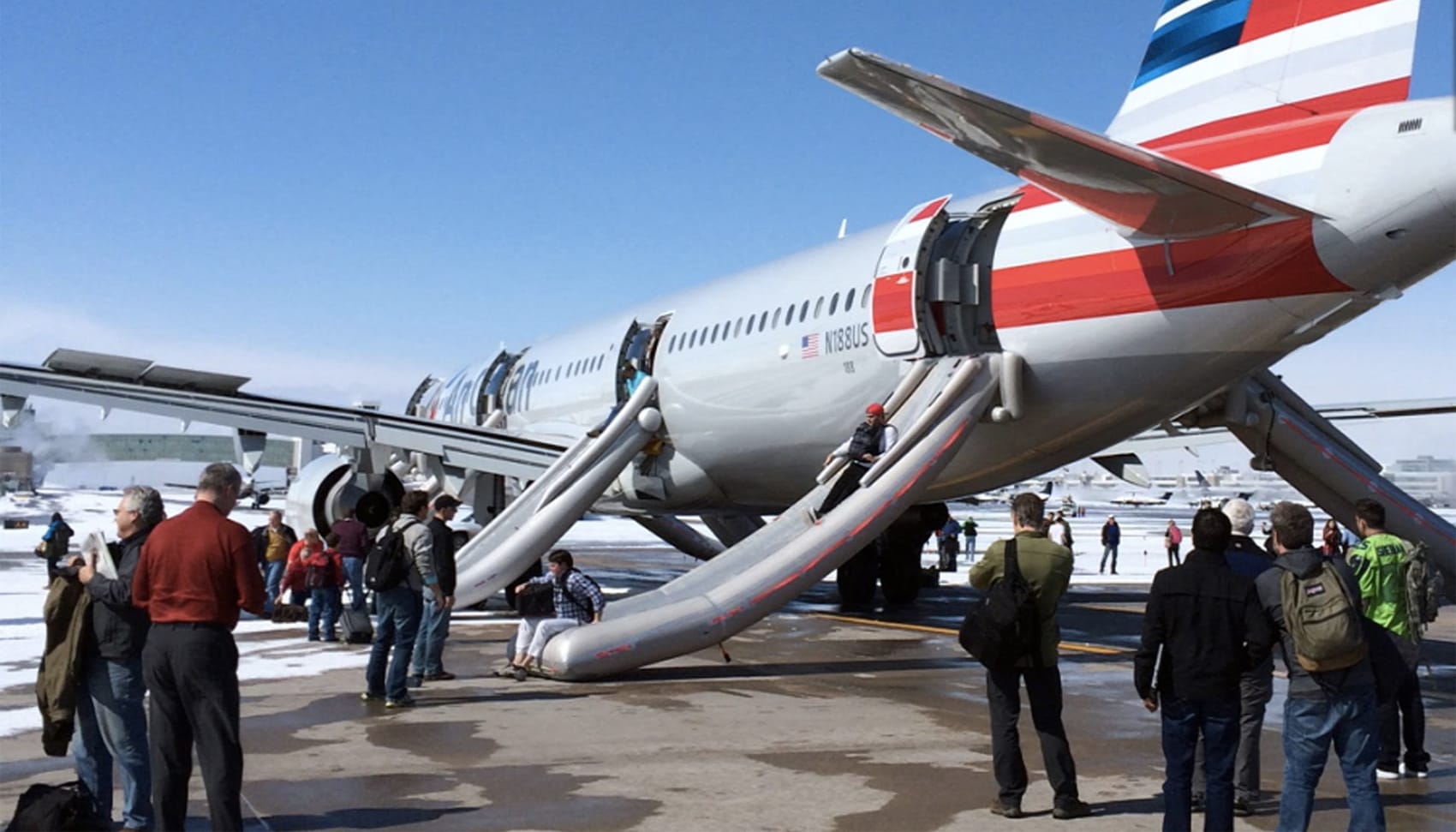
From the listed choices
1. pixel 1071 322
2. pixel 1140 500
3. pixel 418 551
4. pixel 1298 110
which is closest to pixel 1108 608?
pixel 1071 322

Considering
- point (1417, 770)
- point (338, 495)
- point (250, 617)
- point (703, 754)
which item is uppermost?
point (338, 495)

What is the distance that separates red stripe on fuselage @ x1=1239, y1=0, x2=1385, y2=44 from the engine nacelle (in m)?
12.7

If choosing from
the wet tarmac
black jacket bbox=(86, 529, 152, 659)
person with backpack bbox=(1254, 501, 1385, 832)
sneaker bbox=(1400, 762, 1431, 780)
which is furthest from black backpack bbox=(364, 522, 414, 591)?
sneaker bbox=(1400, 762, 1431, 780)

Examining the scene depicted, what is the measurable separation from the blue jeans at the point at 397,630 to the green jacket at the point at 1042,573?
483 cm

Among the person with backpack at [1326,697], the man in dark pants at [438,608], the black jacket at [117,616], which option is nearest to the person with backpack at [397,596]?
the man in dark pants at [438,608]

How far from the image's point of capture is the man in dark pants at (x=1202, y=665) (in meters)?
5.97

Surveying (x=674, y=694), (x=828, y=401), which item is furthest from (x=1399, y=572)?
(x=828, y=401)

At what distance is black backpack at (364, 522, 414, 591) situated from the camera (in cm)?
1005

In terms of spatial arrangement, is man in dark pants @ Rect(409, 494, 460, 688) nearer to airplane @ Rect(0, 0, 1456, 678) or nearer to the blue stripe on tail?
airplane @ Rect(0, 0, 1456, 678)

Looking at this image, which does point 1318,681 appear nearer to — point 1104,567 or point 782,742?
point 782,742

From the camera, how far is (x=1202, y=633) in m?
5.99

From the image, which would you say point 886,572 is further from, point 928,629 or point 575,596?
point 575,596

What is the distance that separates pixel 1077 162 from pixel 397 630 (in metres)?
6.09

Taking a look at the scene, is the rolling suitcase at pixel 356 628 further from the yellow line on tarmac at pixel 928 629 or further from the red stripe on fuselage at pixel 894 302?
the red stripe on fuselage at pixel 894 302
